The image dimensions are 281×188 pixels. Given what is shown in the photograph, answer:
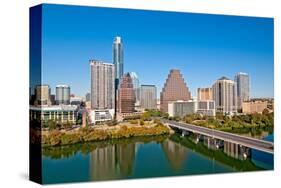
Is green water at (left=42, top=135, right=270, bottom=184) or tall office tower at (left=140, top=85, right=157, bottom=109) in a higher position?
tall office tower at (left=140, top=85, right=157, bottom=109)

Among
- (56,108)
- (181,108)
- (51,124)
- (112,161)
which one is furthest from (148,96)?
(51,124)

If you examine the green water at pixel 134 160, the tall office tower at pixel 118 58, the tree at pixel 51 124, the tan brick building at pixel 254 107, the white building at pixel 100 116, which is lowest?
the green water at pixel 134 160

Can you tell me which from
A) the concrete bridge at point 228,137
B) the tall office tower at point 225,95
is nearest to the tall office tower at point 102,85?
the concrete bridge at point 228,137

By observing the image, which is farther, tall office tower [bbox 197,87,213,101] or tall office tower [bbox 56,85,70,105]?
tall office tower [bbox 197,87,213,101]

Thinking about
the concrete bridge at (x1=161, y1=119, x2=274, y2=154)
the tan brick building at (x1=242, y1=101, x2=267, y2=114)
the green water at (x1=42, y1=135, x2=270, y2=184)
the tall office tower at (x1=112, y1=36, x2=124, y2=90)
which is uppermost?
the tall office tower at (x1=112, y1=36, x2=124, y2=90)

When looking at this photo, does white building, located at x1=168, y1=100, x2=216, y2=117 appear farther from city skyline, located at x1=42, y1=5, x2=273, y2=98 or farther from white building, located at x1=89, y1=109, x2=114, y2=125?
white building, located at x1=89, y1=109, x2=114, y2=125

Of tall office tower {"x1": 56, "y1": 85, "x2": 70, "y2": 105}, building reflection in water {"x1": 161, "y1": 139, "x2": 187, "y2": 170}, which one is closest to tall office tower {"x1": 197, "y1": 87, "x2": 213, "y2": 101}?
building reflection in water {"x1": 161, "y1": 139, "x2": 187, "y2": 170}

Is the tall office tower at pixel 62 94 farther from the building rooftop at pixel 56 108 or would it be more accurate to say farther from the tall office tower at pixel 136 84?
the tall office tower at pixel 136 84
